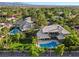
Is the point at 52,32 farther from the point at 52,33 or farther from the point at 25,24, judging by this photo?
the point at 25,24

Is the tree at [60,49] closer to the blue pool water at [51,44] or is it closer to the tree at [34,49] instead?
the blue pool water at [51,44]

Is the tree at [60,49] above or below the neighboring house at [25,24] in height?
below

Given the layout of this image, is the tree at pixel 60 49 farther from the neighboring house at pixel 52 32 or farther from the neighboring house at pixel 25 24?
the neighboring house at pixel 25 24

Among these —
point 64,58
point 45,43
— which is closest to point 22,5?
point 45,43

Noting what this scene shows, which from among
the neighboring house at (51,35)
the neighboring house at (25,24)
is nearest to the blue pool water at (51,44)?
the neighboring house at (51,35)

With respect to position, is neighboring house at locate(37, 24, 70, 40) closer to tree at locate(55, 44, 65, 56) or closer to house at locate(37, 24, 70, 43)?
house at locate(37, 24, 70, 43)

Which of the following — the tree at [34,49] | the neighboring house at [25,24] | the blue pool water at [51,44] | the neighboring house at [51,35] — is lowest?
the tree at [34,49]

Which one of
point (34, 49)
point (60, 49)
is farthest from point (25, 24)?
point (60, 49)
